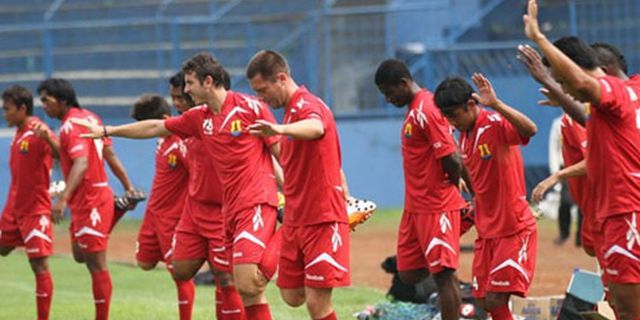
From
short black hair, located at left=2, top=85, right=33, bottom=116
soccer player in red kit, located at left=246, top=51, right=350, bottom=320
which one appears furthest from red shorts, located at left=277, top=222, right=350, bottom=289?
short black hair, located at left=2, top=85, right=33, bottom=116

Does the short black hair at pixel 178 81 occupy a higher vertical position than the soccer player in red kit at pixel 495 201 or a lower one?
higher

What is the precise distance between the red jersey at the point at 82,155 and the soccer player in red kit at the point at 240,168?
9.11ft

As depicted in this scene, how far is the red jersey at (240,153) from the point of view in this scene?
10391 millimetres

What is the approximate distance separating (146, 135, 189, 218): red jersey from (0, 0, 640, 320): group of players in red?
1 cm

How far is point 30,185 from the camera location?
13.8 meters

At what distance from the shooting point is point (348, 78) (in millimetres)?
30000

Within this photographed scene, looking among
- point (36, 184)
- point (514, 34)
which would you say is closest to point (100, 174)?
point (36, 184)

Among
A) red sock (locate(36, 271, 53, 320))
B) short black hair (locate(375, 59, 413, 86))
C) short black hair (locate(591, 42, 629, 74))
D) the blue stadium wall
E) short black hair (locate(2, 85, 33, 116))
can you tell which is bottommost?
the blue stadium wall

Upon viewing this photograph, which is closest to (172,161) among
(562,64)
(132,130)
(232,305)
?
(132,130)

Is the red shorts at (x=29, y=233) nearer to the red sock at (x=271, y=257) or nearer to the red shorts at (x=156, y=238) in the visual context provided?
the red shorts at (x=156, y=238)

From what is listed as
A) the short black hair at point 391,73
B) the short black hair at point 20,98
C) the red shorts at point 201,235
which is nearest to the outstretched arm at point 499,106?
the short black hair at point 391,73

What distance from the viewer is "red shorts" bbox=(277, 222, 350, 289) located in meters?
9.56

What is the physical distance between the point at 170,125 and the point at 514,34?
20.5 metres

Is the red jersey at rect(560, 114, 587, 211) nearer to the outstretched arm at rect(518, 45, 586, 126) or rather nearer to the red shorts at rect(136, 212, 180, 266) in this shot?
the outstretched arm at rect(518, 45, 586, 126)
